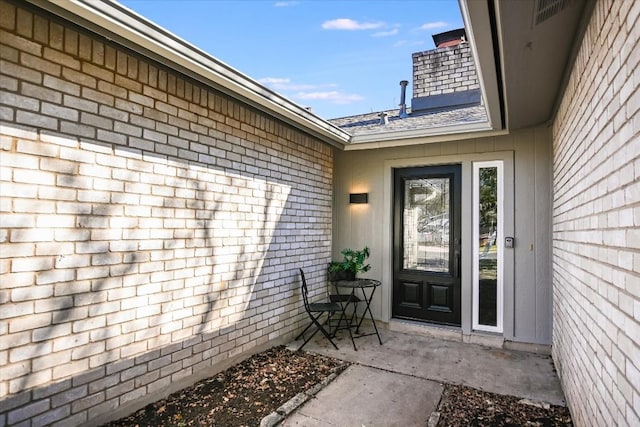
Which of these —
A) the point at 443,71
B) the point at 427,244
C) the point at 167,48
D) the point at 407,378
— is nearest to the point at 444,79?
the point at 443,71

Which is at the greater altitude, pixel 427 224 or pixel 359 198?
pixel 359 198

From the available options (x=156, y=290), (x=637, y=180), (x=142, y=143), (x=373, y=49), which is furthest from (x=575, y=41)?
(x=373, y=49)

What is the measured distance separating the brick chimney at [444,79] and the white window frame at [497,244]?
2.25m

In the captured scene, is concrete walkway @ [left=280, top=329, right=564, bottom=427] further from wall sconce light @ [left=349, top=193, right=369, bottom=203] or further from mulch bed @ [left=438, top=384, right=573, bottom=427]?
wall sconce light @ [left=349, top=193, right=369, bottom=203]

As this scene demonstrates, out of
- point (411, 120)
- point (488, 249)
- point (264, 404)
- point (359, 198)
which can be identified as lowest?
point (264, 404)

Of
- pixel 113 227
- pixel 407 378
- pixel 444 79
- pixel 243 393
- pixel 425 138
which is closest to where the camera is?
pixel 113 227

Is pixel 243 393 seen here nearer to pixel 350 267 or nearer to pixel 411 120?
pixel 350 267

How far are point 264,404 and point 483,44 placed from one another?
3.05 m

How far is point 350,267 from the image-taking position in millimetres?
4840

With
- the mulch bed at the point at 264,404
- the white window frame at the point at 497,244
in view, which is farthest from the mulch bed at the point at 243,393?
the white window frame at the point at 497,244

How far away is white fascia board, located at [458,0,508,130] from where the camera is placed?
187 centimetres

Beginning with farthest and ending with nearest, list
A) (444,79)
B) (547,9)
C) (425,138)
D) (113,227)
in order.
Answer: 1. (444,79)
2. (425,138)
3. (113,227)
4. (547,9)

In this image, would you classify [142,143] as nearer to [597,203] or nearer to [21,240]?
[21,240]

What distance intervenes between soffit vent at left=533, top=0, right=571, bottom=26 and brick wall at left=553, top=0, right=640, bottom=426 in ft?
0.52
